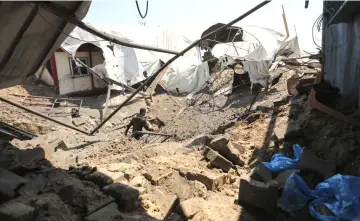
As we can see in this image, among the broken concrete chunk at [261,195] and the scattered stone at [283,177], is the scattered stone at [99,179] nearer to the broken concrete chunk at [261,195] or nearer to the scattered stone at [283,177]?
the broken concrete chunk at [261,195]

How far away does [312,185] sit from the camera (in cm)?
383

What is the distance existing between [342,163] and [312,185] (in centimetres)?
56

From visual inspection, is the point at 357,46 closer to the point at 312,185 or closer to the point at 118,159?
the point at 312,185

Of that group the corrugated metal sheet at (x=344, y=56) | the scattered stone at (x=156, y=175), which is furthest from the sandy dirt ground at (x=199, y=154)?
the corrugated metal sheet at (x=344, y=56)

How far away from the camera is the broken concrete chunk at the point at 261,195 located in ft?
11.2

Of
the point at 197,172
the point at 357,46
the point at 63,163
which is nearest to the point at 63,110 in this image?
the point at 63,163

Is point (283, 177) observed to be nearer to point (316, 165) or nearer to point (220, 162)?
point (316, 165)

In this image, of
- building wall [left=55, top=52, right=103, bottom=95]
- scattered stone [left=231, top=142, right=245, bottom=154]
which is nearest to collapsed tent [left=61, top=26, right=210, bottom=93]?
building wall [left=55, top=52, right=103, bottom=95]

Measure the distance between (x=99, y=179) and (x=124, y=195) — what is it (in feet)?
1.63

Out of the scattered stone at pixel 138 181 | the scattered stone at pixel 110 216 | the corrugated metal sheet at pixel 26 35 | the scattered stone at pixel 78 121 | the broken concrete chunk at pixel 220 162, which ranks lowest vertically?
the scattered stone at pixel 78 121

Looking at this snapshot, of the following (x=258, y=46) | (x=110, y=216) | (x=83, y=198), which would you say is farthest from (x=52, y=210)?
(x=258, y=46)

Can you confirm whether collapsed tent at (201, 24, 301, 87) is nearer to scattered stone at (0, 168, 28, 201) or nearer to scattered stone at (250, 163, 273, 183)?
scattered stone at (250, 163, 273, 183)

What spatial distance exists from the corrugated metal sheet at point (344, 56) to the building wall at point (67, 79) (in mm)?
12154

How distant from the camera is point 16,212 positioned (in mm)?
2359
